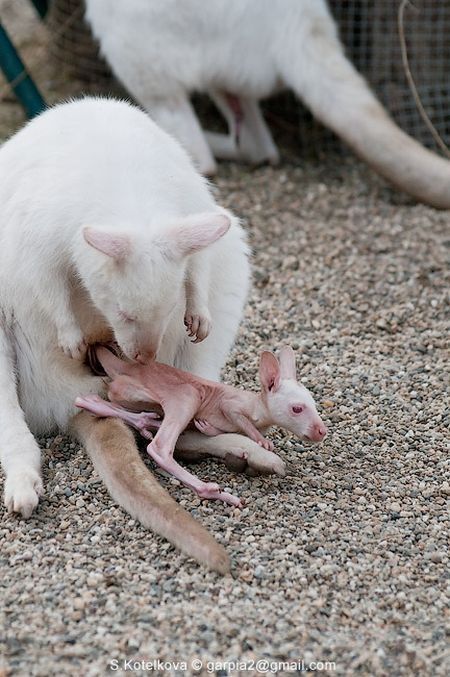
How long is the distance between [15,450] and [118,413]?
317 mm

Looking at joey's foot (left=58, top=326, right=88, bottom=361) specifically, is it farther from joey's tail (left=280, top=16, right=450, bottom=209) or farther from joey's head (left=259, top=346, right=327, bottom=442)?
joey's tail (left=280, top=16, right=450, bottom=209)

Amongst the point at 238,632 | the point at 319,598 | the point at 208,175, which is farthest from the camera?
the point at 208,175

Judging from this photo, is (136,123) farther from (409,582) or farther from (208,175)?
(208,175)

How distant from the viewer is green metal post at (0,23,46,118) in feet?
18.7

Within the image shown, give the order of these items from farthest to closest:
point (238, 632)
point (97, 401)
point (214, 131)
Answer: point (214, 131)
point (97, 401)
point (238, 632)

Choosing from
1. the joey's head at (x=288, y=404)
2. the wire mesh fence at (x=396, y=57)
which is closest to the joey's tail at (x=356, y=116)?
the wire mesh fence at (x=396, y=57)

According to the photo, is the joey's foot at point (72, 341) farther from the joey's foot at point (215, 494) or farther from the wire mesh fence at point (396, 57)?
the wire mesh fence at point (396, 57)

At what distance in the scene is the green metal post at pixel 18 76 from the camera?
571cm

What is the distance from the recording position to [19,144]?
3.38 m

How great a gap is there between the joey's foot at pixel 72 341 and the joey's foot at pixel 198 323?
31 cm

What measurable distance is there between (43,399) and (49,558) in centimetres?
65

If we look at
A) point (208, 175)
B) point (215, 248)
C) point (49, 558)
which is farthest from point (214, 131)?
point (49, 558)

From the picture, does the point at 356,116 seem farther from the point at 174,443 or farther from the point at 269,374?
the point at 174,443

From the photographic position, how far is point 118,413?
10.6ft
